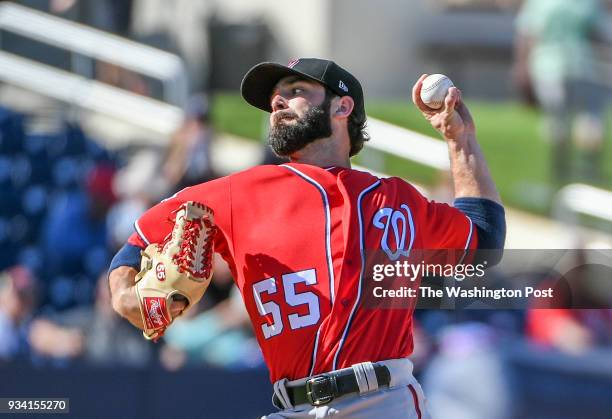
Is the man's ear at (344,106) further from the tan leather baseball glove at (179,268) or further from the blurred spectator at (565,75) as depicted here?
the blurred spectator at (565,75)

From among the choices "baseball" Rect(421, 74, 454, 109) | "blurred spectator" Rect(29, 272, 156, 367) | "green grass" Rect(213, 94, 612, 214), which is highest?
"baseball" Rect(421, 74, 454, 109)

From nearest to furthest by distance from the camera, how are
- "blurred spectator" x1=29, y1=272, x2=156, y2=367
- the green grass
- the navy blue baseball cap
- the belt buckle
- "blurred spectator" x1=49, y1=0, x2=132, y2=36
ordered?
the belt buckle
the navy blue baseball cap
"blurred spectator" x1=29, y1=272, x2=156, y2=367
the green grass
"blurred spectator" x1=49, y1=0, x2=132, y2=36

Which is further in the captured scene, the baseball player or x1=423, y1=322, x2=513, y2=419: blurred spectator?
x1=423, y1=322, x2=513, y2=419: blurred spectator

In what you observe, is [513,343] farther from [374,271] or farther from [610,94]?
[610,94]

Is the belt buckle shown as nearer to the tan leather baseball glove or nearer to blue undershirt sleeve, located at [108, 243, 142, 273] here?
the tan leather baseball glove

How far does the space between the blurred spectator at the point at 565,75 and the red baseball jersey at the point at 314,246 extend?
4.98 metres

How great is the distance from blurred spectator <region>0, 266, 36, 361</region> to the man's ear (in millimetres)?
3782

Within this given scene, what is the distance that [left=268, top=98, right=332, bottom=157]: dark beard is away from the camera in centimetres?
369

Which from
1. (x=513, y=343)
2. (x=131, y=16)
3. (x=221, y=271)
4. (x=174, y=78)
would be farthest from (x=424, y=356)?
(x=131, y=16)

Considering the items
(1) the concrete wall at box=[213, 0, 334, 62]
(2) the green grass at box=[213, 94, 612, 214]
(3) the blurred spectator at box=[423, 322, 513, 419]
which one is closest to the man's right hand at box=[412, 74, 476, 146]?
(3) the blurred spectator at box=[423, 322, 513, 419]

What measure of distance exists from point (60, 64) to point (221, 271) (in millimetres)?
3232

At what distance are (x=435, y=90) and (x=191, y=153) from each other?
4513mm

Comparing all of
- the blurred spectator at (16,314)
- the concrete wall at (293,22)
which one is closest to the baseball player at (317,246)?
the blurred spectator at (16,314)

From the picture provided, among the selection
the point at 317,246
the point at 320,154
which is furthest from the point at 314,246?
the point at 320,154
